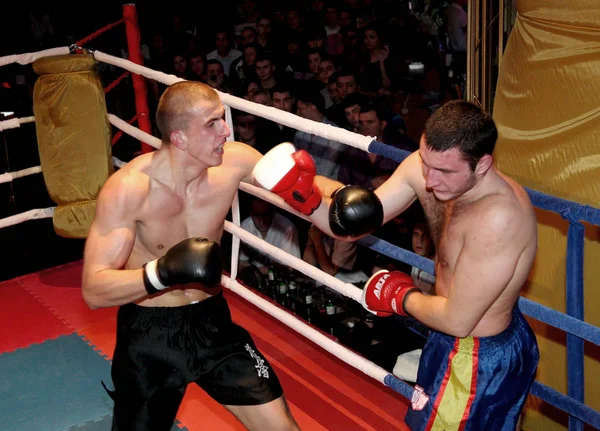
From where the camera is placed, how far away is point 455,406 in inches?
86.4

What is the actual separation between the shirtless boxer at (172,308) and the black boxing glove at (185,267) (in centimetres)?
19

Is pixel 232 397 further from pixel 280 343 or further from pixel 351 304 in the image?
pixel 351 304

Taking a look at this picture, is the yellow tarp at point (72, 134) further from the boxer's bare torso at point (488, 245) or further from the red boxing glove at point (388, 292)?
the boxer's bare torso at point (488, 245)

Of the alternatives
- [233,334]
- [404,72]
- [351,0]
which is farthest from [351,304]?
[351,0]

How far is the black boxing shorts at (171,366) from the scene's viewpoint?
2445 millimetres

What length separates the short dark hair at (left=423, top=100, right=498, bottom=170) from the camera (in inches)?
78.7

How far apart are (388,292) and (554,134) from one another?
908mm

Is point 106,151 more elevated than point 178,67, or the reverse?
point 106,151

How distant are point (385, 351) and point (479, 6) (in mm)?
1527

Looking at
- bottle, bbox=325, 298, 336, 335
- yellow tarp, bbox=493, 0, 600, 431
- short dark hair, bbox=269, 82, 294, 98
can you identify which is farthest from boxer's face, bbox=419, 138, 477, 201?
short dark hair, bbox=269, 82, 294, 98

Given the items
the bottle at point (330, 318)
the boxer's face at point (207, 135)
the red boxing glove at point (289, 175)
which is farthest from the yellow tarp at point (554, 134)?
the boxer's face at point (207, 135)

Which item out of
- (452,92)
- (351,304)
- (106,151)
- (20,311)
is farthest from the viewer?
(452,92)

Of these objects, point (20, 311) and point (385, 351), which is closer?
point (385, 351)

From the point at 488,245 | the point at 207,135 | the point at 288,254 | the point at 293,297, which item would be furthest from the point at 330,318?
the point at 488,245
